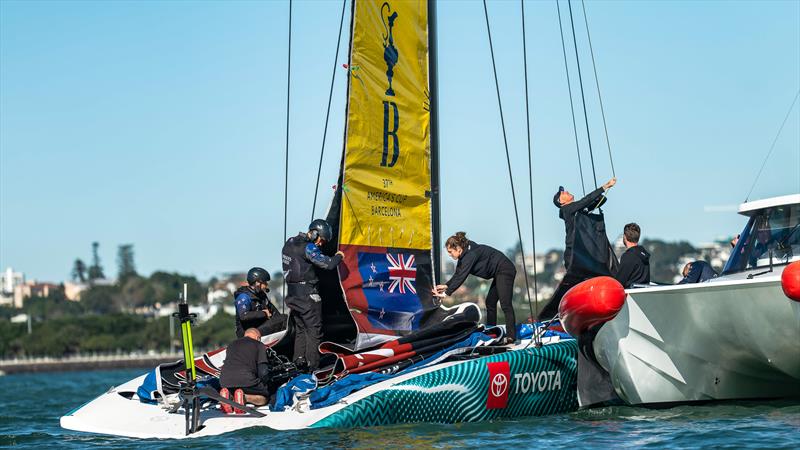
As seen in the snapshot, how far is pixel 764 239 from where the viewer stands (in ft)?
43.7

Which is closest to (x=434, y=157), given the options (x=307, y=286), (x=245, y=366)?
(x=307, y=286)

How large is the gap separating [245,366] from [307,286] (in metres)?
1.19

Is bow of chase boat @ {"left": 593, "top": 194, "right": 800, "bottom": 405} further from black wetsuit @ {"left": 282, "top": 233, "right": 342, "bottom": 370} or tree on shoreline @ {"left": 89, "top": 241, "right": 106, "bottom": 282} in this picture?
tree on shoreline @ {"left": 89, "top": 241, "right": 106, "bottom": 282}

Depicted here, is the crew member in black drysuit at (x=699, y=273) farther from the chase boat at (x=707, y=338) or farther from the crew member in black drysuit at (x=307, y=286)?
the crew member in black drysuit at (x=307, y=286)

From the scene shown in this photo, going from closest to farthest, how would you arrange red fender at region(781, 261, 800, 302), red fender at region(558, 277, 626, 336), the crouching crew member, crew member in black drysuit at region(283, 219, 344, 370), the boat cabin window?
red fender at region(781, 261, 800, 302) < the crouching crew member < red fender at region(558, 277, 626, 336) < crew member in black drysuit at region(283, 219, 344, 370) < the boat cabin window

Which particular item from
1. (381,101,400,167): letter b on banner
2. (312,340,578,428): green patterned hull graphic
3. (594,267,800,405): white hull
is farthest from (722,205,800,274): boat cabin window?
(381,101,400,167): letter b on banner

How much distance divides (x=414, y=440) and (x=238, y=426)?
1512 mm

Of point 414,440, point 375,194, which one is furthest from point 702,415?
point 375,194

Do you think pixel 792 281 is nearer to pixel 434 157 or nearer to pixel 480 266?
pixel 480 266

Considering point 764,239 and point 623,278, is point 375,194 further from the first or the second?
point 764,239

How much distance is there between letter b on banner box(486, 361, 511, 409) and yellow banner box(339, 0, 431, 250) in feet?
6.30

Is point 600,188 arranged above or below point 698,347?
above

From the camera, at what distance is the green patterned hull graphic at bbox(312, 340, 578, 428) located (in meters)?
11.3

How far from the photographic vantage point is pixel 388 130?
43.5ft
